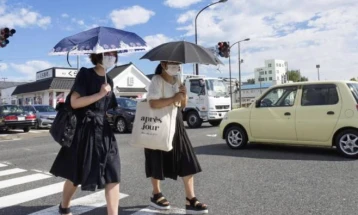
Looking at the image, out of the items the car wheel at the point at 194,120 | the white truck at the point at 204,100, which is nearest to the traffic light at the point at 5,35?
the white truck at the point at 204,100

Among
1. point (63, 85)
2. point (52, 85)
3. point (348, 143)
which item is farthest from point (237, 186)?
point (63, 85)

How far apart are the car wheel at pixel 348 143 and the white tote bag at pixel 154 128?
4950 millimetres

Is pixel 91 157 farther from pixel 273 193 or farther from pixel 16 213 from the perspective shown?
pixel 273 193

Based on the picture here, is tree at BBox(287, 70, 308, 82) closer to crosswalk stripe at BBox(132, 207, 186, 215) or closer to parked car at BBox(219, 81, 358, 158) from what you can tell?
parked car at BBox(219, 81, 358, 158)

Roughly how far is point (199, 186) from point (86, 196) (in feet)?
5.52

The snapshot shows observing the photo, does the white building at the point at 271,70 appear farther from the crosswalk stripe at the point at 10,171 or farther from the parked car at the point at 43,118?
the crosswalk stripe at the point at 10,171

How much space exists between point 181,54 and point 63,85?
123 feet

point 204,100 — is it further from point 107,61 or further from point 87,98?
point 87,98

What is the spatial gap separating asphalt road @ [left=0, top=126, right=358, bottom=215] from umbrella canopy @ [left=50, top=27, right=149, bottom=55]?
201 cm

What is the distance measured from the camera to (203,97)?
55.0 feet

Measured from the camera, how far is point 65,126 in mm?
3557

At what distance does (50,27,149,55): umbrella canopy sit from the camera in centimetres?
347

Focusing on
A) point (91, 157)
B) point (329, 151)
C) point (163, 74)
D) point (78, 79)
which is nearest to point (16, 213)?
point (91, 157)

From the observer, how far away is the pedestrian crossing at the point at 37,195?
15.1ft
